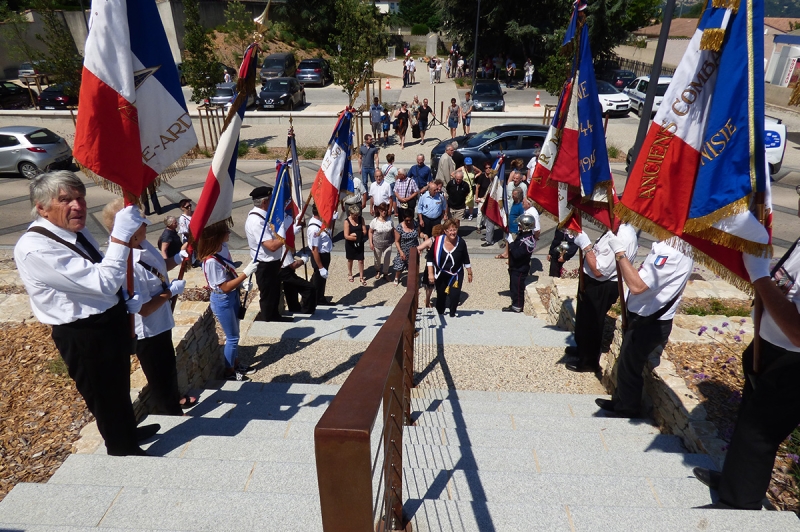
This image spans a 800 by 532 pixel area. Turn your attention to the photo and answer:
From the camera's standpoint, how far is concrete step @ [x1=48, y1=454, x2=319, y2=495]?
297 cm

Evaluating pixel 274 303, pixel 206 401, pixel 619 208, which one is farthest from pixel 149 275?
pixel 619 208

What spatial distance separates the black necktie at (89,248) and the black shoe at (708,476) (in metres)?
4.17

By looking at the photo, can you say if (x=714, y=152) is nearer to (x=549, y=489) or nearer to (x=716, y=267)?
(x=716, y=267)

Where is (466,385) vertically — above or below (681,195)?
below

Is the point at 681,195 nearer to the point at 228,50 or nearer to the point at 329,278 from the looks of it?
the point at 329,278

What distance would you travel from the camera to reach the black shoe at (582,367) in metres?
5.82

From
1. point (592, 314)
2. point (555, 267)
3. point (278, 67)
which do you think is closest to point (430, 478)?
point (592, 314)

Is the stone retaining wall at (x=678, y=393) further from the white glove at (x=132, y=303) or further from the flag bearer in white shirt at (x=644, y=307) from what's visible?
the white glove at (x=132, y=303)

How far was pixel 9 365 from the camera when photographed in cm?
494

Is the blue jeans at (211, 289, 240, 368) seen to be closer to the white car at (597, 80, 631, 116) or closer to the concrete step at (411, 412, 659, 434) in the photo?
the concrete step at (411, 412, 659, 434)

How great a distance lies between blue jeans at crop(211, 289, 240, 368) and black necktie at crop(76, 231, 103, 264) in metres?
1.77

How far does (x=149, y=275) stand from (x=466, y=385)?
335 centimetres

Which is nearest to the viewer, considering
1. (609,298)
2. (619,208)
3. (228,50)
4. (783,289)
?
(783,289)

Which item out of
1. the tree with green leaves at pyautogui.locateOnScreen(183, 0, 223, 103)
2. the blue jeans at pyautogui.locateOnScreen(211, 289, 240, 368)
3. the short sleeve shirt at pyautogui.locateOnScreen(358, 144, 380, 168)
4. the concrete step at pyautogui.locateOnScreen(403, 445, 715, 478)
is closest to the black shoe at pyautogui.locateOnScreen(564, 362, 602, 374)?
the concrete step at pyautogui.locateOnScreen(403, 445, 715, 478)
